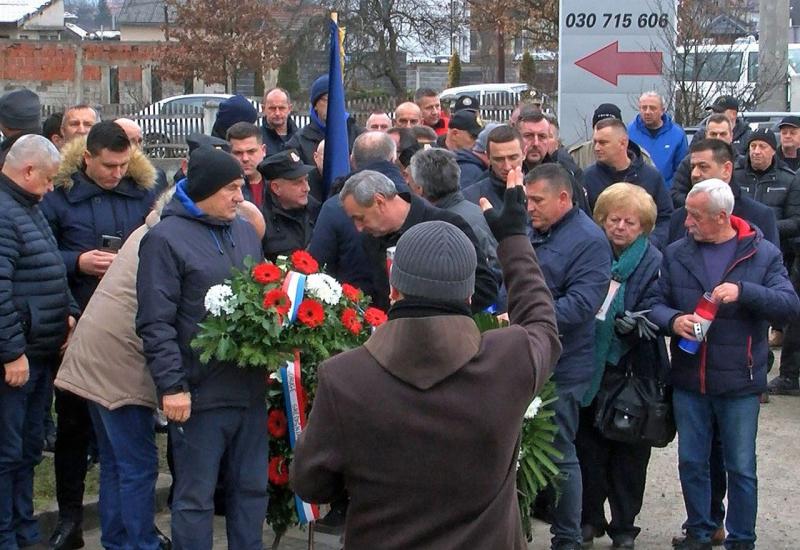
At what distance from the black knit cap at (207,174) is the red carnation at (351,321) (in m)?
0.78

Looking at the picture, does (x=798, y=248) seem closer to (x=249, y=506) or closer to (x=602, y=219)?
(x=602, y=219)

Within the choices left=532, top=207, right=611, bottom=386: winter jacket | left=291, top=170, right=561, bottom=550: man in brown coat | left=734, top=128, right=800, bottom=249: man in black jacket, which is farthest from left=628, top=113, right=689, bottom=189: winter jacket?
left=291, top=170, right=561, bottom=550: man in brown coat

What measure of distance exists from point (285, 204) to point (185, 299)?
5.47 ft

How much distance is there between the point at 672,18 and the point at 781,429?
444 cm

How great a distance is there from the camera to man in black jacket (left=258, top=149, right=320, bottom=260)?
22.5 ft

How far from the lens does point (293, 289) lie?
5434mm

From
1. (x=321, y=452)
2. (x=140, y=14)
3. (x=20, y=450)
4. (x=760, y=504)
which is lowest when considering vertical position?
(x=760, y=504)

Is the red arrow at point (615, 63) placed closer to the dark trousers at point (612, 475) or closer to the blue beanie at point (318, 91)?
the blue beanie at point (318, 91)

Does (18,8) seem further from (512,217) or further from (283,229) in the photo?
(512,217)

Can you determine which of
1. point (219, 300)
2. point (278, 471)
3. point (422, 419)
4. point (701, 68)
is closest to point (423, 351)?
point (422, 419)

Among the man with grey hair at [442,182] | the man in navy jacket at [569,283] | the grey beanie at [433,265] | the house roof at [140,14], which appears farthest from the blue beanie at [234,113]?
the house roof at [140,14]

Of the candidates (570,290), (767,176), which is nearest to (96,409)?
(570,290)

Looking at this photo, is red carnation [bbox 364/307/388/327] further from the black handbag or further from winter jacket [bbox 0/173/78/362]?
winter jacket [bbox 0/173/78/362]

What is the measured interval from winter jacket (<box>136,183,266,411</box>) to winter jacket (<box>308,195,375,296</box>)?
0.88m
